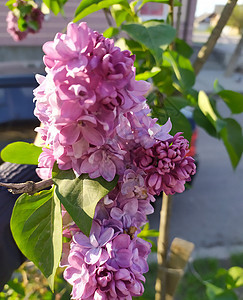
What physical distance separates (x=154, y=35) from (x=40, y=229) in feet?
1.77

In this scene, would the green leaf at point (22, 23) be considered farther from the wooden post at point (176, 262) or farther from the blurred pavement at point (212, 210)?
Result: the blurred pavement at point (212, 210)

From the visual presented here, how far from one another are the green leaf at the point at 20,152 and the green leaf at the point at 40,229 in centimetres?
9

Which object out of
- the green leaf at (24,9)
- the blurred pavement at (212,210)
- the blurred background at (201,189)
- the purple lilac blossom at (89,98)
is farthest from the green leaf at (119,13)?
the blurred pavement at (212,210)

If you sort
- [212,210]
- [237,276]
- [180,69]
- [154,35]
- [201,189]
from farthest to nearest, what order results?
[201,189] < [212,210] < [237,276] < [180,69] < [154,35]

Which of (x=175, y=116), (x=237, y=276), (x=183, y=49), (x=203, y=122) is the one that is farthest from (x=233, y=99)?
(x=237, y=276)

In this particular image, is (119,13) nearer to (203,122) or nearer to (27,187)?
(203,122)

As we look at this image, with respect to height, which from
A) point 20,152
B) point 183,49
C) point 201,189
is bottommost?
point 201,189

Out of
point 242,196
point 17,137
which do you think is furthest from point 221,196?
point 17,137

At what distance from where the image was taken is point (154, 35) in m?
0.88

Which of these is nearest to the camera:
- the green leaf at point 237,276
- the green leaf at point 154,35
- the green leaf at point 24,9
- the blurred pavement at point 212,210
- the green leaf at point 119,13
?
the green leaf at point 154,35

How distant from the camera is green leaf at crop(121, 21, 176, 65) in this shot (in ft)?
2.78

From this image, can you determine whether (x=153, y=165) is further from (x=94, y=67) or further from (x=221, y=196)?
(x=221, y=196)

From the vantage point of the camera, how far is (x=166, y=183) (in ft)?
1.83

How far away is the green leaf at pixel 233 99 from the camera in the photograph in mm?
1060
